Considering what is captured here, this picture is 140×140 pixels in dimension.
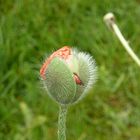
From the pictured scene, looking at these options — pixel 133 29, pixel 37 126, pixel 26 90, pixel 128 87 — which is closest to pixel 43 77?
pixel 37 126

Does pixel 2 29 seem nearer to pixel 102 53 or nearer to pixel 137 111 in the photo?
pixel 102 53

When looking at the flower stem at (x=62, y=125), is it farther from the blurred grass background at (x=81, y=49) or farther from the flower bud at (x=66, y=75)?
the blurred grass background at (x=81, y=49)

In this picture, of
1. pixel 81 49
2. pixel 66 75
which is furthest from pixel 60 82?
pixel 81 49

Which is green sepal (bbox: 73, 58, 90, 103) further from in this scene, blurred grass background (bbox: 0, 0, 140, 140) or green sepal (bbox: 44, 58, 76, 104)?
blurred grass background (bbox: 0, 0, 140, 140)

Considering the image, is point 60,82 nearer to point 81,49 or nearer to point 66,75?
point 66,75

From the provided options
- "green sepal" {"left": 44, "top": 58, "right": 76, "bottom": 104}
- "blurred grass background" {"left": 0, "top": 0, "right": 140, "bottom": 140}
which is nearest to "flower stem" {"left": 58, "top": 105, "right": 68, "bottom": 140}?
"green sepal" {"left": 44, "top": 58, "right": 76, "bottom": 104}

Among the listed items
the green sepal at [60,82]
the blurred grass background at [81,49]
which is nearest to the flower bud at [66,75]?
the green sepal at [60,82]
